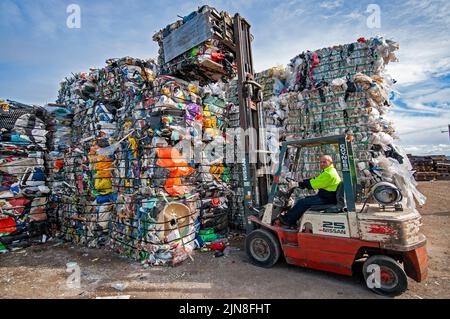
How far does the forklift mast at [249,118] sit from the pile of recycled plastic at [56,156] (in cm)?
478

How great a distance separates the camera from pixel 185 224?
496cm

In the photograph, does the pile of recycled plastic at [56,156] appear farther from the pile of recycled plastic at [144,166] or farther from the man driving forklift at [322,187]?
the man driving forklift at [322,187]

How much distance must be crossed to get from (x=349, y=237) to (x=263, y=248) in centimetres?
141

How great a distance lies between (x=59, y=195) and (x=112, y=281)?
155 inches

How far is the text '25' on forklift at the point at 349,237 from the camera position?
10.5ft

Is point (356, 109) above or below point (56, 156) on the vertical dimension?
above

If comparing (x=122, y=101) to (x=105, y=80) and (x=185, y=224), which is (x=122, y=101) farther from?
(x=185, y=224)

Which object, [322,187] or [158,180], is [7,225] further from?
[322,187]

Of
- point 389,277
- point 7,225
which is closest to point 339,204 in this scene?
point 389,277

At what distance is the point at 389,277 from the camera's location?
3.27 meters

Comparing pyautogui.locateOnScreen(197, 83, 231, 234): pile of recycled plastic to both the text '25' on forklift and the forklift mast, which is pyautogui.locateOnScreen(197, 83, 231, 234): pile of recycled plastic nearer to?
the forklift mast

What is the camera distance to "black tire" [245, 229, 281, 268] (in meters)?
4.18
